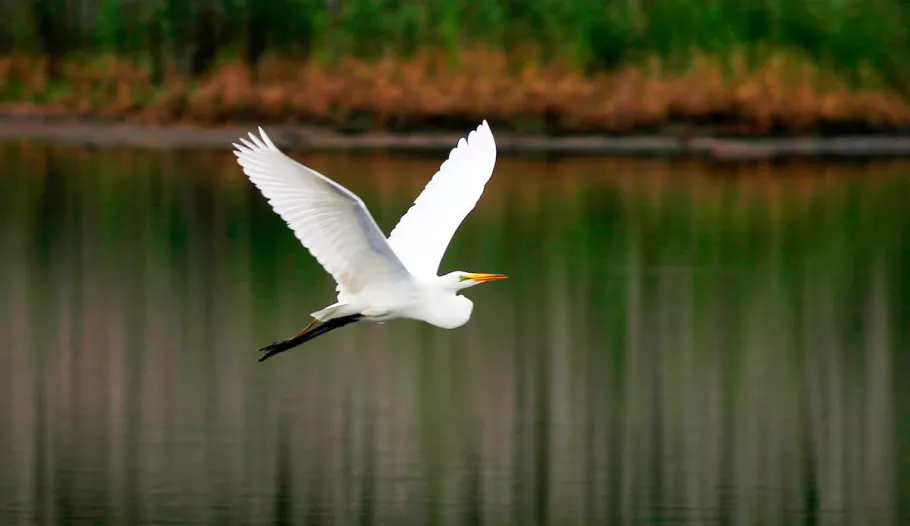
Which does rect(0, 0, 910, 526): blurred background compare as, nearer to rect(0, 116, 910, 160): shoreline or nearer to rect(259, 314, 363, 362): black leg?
rect(0, 116, 910, 160): shoreline

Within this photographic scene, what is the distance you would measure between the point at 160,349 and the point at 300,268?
12.5ft

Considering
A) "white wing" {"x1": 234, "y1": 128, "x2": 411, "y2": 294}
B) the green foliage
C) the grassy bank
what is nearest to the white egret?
"white wing" {"x1": 234, "y1": 128, "x2": 411, "y2": 294}

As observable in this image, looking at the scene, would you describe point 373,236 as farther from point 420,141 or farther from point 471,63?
point 471,63

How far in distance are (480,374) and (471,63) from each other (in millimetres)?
13988

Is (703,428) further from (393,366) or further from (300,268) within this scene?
(300,268)

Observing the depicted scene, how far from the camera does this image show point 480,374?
14125 mm

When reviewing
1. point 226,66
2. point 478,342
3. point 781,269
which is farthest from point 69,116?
point 478,342

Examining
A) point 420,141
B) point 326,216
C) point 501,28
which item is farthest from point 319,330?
point 501,28

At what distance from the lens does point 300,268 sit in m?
18.5

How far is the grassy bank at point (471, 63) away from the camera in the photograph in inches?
1073

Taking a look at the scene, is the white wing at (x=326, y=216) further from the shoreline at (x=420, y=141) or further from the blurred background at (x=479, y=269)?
the shoreline at (x=420, y=141)

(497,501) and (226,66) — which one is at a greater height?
(226,66)

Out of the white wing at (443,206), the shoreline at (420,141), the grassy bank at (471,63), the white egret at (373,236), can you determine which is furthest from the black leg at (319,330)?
the grassy bank at (471,63)

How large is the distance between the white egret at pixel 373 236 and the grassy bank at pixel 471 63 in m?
16.1
